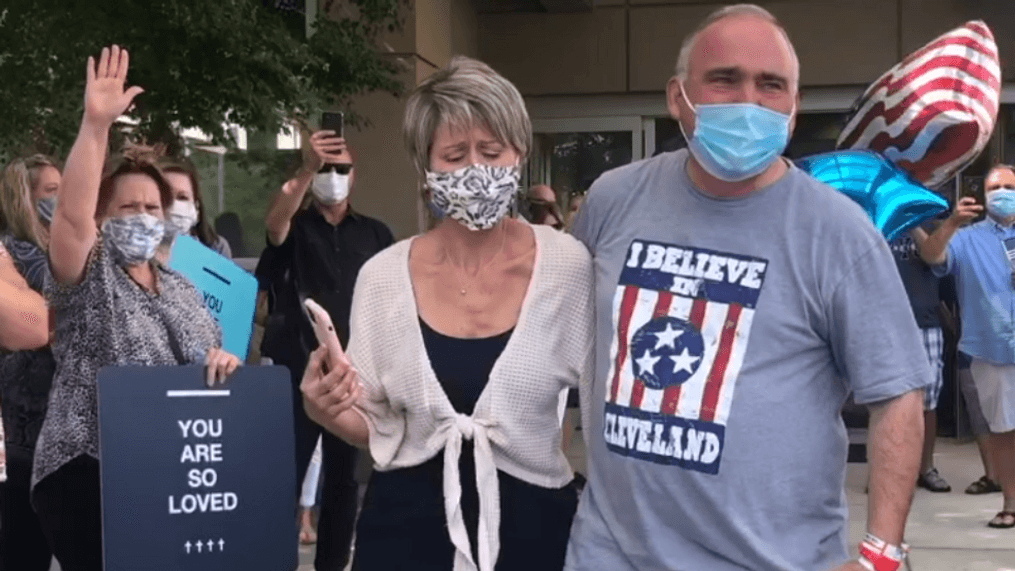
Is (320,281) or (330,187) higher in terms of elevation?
(330,187)

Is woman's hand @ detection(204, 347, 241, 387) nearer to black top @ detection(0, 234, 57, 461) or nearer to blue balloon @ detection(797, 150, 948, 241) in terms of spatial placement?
black top @ detection(0, 234, 57, 461)

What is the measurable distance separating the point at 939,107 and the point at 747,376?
110cm

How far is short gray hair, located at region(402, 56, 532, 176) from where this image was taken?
3141 millimetres

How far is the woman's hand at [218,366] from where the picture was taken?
15.5 ft

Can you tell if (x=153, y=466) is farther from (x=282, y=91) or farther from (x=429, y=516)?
(x=282, y=91)

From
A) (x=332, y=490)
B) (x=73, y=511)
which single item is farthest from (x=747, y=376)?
(x=332, y=490)

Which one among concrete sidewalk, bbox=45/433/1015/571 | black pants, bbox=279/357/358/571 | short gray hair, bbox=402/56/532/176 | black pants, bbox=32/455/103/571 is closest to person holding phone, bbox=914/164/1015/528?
concrete sidewalk, bbox=45/433/1015/571

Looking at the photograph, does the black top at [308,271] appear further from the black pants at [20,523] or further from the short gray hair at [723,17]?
the short gray hair at [723,17]

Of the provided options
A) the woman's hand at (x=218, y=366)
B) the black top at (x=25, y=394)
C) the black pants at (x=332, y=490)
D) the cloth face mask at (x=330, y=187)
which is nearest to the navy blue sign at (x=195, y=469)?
the woman's hand at (x=218, y=366)

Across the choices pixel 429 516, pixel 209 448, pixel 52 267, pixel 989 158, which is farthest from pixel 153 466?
pixel 989 158

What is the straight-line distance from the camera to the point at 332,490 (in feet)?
22.1

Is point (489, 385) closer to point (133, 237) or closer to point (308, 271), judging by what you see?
point (133, 237)

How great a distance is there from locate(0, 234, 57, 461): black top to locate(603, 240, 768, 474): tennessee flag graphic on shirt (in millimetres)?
2632

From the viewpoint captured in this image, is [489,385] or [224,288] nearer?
[489,385]
